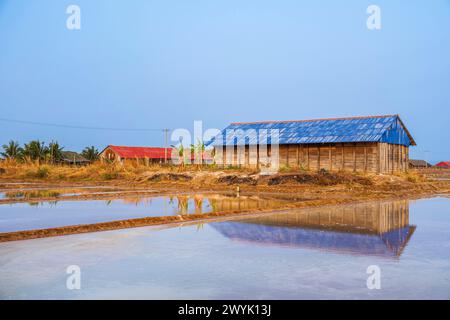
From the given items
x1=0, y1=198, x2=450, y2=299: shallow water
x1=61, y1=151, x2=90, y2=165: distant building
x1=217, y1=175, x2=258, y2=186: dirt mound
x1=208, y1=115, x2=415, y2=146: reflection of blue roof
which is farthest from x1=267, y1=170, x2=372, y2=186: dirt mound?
x1=61, y1=151, x2=90, y2=165: distant building

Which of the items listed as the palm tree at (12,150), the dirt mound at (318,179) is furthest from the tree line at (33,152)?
the dirt mound at (318,179)

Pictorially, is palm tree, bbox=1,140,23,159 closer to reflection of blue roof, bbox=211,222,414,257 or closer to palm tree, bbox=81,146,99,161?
palm tree, bbox=81,146,99,161

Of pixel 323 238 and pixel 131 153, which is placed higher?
pixel 131 153

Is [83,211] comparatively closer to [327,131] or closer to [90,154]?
[327,131]

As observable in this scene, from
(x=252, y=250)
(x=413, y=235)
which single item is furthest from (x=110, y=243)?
(x=413, y=235)

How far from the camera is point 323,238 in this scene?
921 cm

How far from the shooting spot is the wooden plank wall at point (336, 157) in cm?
3216

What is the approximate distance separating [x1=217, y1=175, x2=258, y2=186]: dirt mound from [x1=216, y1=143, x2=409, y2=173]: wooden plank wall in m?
4.02

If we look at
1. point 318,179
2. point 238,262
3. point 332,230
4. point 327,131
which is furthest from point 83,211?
point 327,131

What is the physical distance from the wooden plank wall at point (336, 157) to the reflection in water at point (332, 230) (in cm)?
1805

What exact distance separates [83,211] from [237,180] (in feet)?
50.9

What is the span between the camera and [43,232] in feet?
31.6

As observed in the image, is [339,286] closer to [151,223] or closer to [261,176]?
[151,223]
